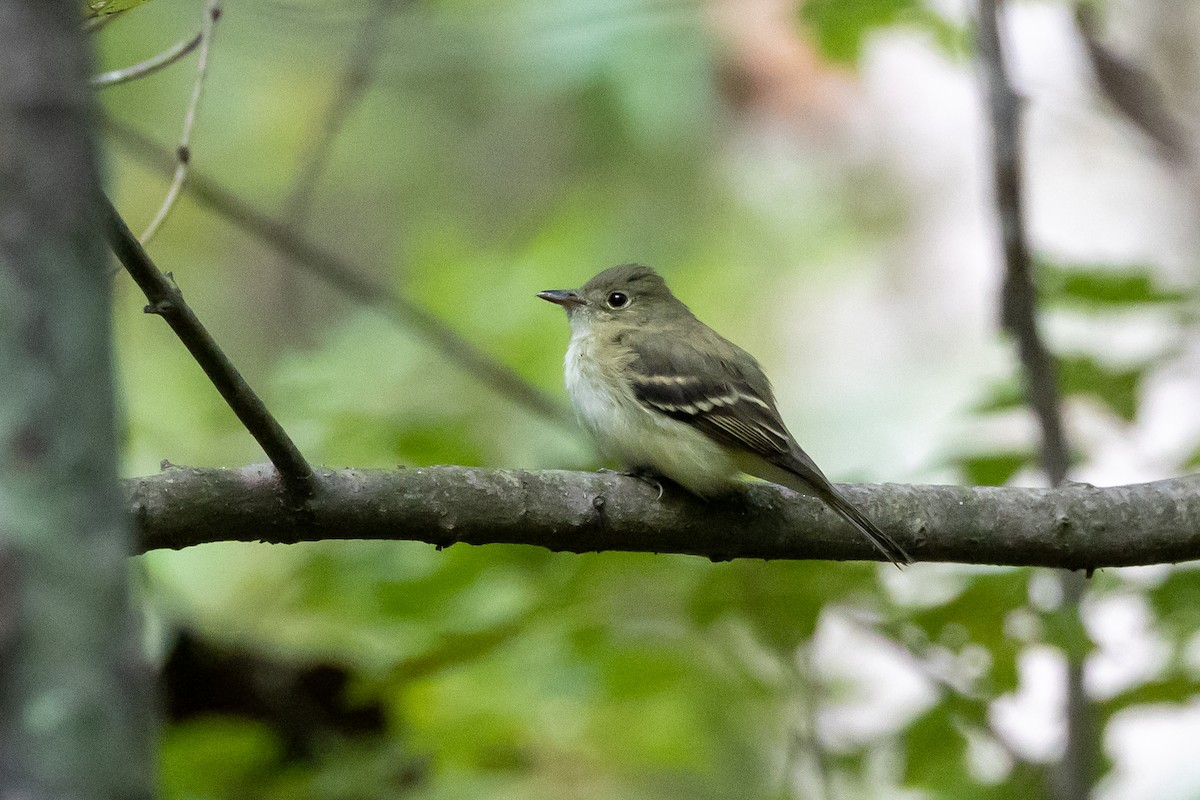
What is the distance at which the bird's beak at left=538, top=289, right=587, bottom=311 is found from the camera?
5.39 meters

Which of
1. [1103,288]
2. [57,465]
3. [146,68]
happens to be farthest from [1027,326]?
[57,465]

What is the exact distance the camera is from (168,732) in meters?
3.87

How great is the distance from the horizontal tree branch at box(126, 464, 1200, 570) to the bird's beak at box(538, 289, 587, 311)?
189cm

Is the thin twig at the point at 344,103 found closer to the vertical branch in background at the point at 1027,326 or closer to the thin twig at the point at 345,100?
the thin twig at the point at 345,100

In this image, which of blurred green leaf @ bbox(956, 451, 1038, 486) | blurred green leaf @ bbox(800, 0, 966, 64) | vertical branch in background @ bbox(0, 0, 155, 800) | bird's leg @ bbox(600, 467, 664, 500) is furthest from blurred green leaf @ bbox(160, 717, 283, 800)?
blurred green leaf @ bbox(800, 0, 966, 64)

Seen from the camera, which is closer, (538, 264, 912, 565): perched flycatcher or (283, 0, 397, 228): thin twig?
(538, 264, 912, 565): perched flycatcher

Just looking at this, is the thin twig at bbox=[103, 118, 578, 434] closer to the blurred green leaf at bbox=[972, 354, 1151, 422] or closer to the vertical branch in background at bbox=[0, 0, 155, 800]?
the blurred green leaf at bbox=[972, 354, 1151, 422]

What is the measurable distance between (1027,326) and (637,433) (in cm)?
151

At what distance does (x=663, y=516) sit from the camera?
132 inches

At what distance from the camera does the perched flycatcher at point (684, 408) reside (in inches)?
149

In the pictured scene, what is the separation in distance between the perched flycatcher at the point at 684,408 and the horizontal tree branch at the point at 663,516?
0.11 metres

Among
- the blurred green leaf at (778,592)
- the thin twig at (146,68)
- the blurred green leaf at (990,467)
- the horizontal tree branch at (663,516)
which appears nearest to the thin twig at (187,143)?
the thin twig at (146,68)

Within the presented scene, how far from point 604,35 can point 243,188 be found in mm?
4467

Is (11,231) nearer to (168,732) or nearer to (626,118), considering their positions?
(168,732)
